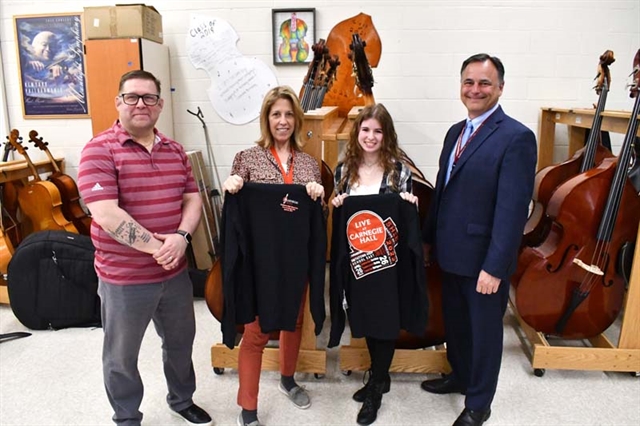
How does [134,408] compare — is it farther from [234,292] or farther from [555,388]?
[555,388]

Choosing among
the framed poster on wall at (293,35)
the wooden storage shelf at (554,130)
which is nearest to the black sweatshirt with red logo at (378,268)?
the wooden storage shelf at (554,130)

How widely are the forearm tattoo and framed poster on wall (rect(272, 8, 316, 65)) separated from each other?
2.36 meters

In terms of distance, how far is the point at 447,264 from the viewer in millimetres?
1895

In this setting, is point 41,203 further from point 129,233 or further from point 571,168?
point 571,168

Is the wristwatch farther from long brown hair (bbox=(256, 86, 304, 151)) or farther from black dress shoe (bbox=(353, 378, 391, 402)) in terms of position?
black dress shoe (bbox=(353, 378, 391, 402))

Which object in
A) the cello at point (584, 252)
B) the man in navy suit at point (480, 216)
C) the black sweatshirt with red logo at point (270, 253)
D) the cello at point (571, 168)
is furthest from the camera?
the cello at point (571, 168)

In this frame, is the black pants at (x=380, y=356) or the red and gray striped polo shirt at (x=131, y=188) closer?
the red and gray striped polo shirt at (x=131, y=188)

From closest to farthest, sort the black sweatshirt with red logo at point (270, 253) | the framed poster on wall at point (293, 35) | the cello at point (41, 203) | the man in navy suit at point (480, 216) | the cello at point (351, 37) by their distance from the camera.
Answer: the man in navy suit at point (480, 216) < the black sweatshirt with red logo at point (270, 253) < the cello at point (41, 203) < the cello at point (351, 37) < the framed poster on wall at point (293, 35)

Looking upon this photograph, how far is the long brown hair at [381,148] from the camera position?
1.88m

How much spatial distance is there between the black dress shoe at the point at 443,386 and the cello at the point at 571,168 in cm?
91

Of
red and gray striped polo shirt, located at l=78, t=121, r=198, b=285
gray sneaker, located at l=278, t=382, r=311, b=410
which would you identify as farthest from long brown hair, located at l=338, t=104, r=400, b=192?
gray sneaker, located at l=278, t=382, r=311, b=410

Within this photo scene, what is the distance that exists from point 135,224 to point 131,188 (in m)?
0.13

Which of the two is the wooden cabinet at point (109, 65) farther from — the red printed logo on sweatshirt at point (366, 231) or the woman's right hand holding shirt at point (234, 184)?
the red printed logo on sweatshirt at point (366, 231)

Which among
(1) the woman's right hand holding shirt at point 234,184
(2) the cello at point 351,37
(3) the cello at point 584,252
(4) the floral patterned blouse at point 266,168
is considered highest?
(2) the cello at point 351,37
